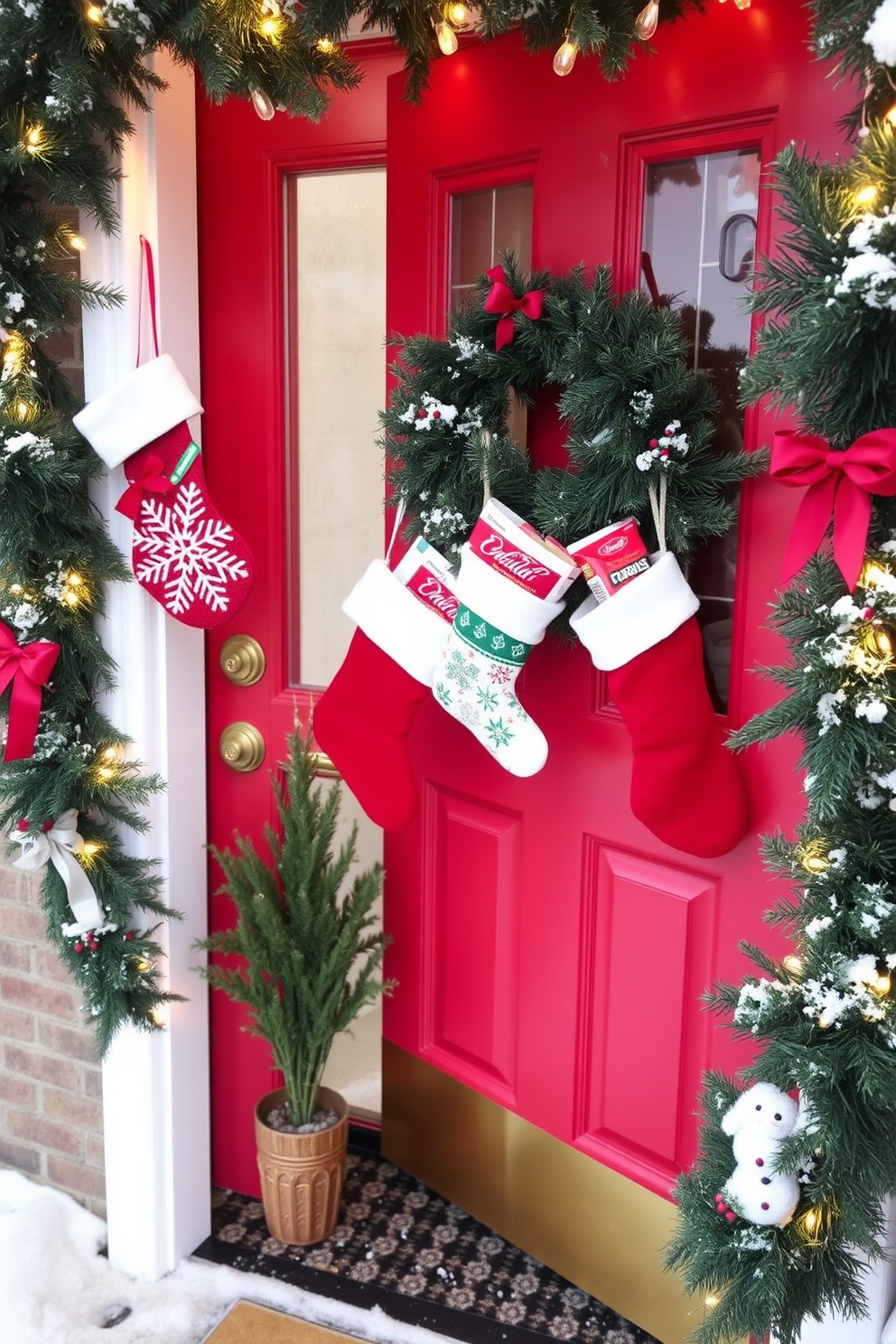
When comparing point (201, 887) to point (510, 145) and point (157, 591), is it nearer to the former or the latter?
point (157, 591)

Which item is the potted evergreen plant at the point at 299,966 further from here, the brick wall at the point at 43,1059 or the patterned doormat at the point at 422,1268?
the brick wall at the point at 43,1059

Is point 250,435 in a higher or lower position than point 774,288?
lower

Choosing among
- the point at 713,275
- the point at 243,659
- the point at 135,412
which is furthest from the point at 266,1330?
the point at 713,275

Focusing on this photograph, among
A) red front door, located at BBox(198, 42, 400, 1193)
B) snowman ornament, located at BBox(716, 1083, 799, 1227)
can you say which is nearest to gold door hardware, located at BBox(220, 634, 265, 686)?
red front door, located at BBox(198, 42, 400, 1193)

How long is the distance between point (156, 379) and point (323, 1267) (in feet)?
5.29

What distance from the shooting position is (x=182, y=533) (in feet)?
6.03

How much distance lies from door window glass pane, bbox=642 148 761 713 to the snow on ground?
129 cm

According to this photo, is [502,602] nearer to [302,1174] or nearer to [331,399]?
[331,399]

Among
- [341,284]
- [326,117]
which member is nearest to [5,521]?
[341,284]

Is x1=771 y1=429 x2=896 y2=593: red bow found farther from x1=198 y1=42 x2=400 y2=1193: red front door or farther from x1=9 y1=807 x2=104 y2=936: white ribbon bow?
x1=9 y1=807 x2=104 y2=936: white ribbon bow

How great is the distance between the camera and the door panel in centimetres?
153

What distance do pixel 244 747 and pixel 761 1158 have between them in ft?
3.95

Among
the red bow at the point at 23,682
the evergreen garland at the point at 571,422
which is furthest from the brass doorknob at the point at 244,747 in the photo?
the evergreen garland at the point at 571,422

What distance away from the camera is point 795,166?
113cm
